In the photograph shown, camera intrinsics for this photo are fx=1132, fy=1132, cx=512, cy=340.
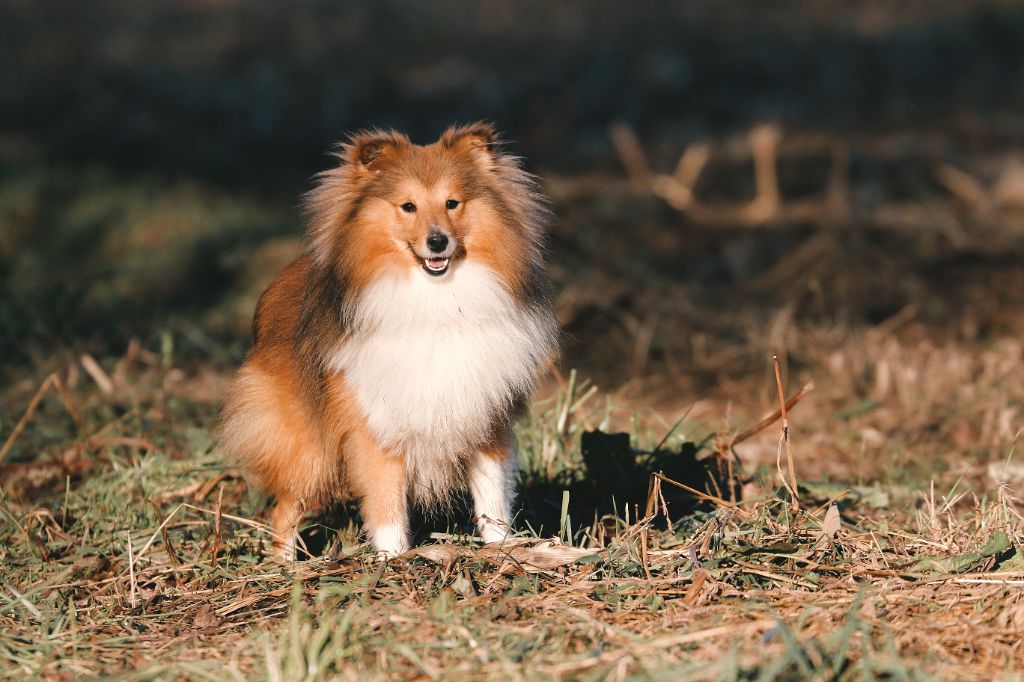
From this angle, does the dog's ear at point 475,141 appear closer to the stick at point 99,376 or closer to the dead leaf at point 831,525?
the dead leaf at point 831,525

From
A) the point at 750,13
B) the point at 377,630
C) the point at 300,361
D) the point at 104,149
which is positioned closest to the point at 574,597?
the point at 377,630

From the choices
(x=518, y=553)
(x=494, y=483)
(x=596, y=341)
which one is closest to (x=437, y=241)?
(x=494, y=483)

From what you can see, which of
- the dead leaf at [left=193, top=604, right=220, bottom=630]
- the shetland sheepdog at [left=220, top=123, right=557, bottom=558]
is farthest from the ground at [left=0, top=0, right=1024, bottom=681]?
the shetland sheepdog at [left=220, top=123, right=557, bottom=558]

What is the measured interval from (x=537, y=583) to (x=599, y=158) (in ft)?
28.5

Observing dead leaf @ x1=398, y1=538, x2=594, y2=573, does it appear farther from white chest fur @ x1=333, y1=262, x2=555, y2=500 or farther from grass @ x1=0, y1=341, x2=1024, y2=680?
white chest fur @ x1=333, y1=262, x2=555, y2=500

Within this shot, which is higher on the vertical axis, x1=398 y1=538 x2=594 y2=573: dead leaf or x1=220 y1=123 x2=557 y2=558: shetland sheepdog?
x1=220 y1=123 x2=557 y2=558: shetland sheepdog

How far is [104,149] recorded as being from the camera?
11922 millimetres

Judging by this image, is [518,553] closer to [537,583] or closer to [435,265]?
[537,583]

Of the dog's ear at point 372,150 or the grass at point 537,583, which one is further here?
the dog's ear at point 372,150

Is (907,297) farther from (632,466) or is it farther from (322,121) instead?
(322,121)

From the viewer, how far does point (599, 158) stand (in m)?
11.8

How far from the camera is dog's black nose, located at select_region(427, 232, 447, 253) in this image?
3.69 meters

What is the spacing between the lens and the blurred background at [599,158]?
24.9 ft

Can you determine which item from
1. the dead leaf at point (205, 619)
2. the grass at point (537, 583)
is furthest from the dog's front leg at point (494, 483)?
the dead leaf at point (205, 619)
